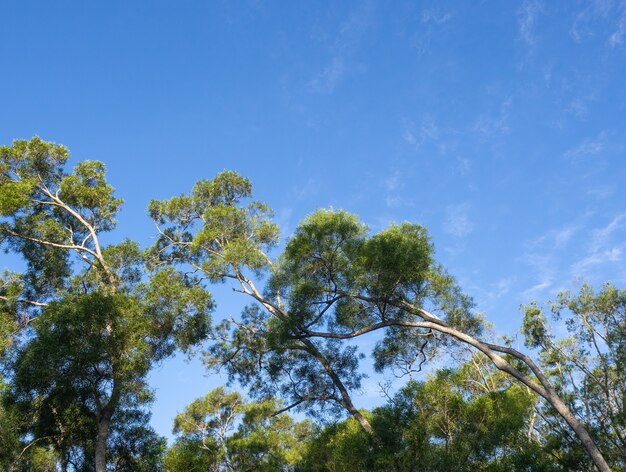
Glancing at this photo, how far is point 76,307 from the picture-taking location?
1476 cm

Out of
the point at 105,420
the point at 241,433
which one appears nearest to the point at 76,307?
the point at 105,420

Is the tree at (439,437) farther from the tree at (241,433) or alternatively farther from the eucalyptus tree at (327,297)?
the tree at (241,433)

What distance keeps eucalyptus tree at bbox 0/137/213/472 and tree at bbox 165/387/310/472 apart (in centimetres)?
992

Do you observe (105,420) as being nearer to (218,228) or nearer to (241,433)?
(218,228)

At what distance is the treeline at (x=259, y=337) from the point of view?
14.9m

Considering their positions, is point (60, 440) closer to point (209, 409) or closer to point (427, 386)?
point (427, 386)

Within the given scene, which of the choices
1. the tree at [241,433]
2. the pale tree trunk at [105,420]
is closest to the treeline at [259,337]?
the pale tree trunk at [105,420]

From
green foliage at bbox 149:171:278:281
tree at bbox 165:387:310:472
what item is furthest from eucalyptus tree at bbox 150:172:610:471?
tree at bbox 165:387:310:472

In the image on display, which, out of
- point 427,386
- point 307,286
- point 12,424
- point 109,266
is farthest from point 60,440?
point 427,386

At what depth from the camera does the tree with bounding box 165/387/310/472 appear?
2878 centimetres

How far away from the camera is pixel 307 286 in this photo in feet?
54.4

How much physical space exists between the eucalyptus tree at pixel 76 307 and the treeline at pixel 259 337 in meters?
0.06

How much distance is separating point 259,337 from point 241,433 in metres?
14.7

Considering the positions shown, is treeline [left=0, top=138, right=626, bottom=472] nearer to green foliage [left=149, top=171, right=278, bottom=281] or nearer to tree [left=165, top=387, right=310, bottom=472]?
green foliage [left=149, top=171, right=278, bottom=281]
